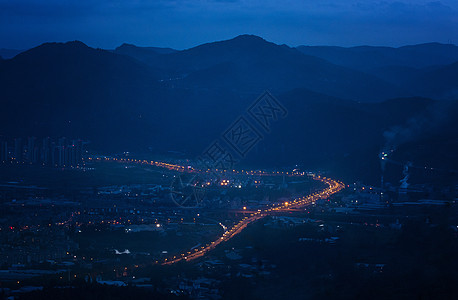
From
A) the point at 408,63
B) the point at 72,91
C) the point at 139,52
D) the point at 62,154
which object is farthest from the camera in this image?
the point at 408,63

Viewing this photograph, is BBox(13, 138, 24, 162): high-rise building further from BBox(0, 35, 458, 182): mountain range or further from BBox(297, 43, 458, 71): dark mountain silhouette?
BBox(297, 43, 458, 71): dark mountain silhouette

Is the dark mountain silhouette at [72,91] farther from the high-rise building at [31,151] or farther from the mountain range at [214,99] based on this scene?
the high-rise building at [31,151]

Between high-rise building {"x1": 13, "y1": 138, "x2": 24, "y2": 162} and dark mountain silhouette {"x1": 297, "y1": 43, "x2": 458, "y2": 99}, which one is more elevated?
dark mountain silhouette {"x1": 297, "y1": 43, "x2": 458, "y2": 99}

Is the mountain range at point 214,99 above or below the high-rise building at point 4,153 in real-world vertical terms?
above

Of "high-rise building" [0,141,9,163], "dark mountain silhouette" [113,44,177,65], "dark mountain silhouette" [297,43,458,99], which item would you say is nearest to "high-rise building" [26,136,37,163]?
"high-rise building" [0,141,9,163]

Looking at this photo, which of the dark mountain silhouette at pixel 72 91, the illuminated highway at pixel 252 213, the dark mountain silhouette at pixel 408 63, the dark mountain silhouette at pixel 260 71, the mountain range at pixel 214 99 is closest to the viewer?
the illuminated highway at pixel 252 213

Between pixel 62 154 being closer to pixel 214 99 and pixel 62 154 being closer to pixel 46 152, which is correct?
pixel 46 152

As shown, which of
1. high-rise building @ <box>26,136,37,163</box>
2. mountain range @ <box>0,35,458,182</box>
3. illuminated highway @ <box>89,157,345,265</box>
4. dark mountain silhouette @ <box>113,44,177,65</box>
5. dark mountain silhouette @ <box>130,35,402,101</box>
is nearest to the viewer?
illuminated highway @ <box>89,157,345,265</box>

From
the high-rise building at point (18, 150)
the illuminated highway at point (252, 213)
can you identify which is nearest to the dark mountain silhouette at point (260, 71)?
the high-rise building at point (18, 150)

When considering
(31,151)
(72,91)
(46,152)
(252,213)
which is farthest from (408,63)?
(252,213)

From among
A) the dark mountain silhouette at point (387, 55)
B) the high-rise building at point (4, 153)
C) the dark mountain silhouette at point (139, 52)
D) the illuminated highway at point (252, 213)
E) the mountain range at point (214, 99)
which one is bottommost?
the illuminated highway at point (252, 213)
